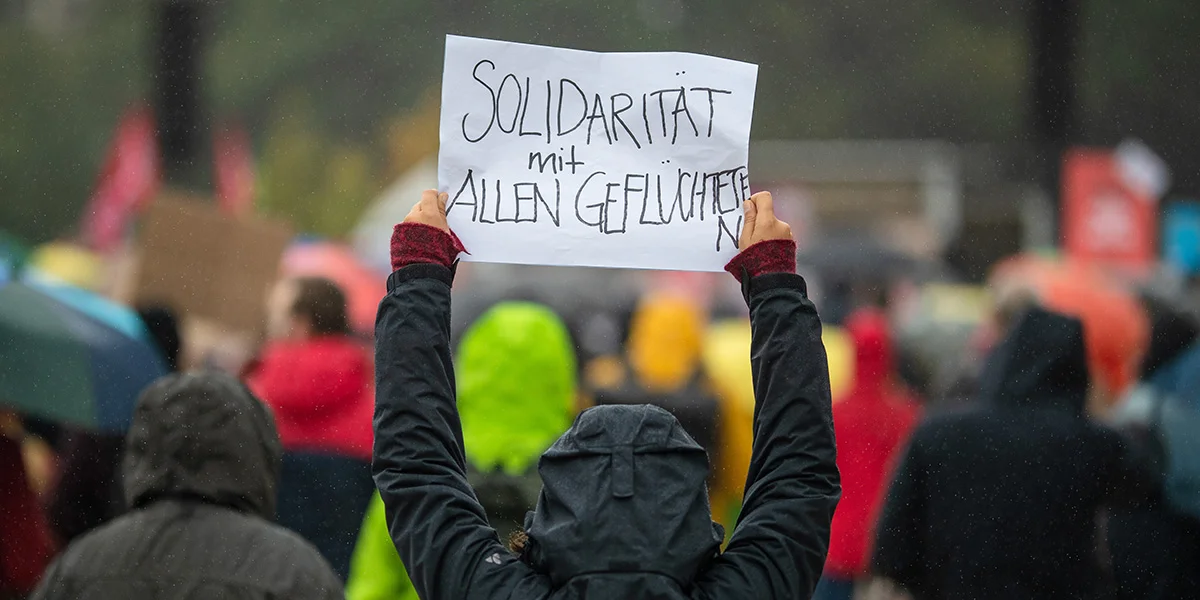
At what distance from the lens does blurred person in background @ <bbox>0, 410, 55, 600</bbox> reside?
314 cm

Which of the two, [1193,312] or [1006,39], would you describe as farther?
[1193,312]

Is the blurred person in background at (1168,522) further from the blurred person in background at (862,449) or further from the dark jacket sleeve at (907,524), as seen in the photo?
the blurred person in background at (862,449)

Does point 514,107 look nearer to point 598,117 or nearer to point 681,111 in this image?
point 598,117


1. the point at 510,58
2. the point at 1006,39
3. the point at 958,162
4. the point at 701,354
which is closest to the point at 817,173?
the point at 958,162

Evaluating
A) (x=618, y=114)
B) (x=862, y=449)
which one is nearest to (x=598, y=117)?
(x=618, y=114)

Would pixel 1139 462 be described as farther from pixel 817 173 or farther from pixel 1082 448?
pixel 817 173

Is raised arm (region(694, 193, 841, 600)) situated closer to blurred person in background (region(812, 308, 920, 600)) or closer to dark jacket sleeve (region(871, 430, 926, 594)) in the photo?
dark jacket sleeve (region(871, 430, 926, 594))

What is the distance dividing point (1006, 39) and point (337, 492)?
6.62 ft

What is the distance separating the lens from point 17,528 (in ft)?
10.3

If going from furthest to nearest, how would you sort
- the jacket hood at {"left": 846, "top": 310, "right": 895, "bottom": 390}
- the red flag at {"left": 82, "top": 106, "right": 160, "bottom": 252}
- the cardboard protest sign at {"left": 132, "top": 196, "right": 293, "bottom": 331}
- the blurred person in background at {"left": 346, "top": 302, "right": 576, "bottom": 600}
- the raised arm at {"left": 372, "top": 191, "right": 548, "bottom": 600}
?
the red flag at {"left": 82, "top": 106, "right": 160, "bottom": 252}, the jacket hood at {"left": 846, "top": 310, "right": 895, "bottom": 390}, the cardboard protest sign at {"left": 132, "top": 196, "right": 293, "bottom": 331}, the blurred person in background at {"left": 346, "top": 302, "right": 576, "bottom": 600}, the raised arm at {"left": 372, "top": 191, "right": 548, "bottom": 600}

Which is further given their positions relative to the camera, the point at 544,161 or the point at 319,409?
the point at 319,409

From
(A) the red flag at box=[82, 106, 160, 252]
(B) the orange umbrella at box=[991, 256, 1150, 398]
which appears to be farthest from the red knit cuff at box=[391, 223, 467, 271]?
(A) the red flag at box=[82, 106, 160, 252]

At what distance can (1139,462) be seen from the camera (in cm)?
307

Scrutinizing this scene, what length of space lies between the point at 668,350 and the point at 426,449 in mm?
3359
